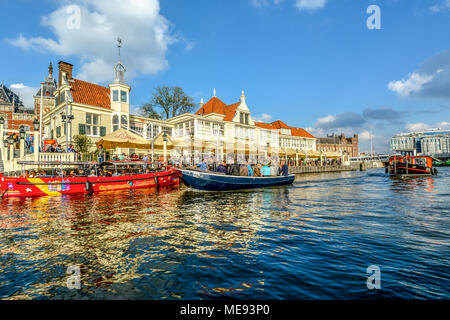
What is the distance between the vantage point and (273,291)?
3.70 m

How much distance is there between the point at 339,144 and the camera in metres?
113

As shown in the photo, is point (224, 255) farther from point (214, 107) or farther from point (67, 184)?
point (214, 107)

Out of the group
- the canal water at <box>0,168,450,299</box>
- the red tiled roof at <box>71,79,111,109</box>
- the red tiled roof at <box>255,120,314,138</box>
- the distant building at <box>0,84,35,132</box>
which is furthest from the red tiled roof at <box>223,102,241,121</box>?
the distant building at <box>0,84,35,132</box>

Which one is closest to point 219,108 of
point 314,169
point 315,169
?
point 314,169

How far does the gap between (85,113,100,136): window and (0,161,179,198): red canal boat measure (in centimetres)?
1048

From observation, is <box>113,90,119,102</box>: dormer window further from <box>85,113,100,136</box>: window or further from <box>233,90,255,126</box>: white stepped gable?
<box>233,90,255,126</box>: white stepped gable

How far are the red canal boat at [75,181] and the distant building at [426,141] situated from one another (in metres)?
196

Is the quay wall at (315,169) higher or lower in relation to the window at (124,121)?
lower

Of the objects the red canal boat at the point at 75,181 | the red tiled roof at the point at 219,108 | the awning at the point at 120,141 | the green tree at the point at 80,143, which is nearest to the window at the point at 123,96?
the green tree at the point at 80,143

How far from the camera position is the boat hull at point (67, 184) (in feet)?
47.4

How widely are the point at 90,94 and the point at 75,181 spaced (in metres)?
19.8

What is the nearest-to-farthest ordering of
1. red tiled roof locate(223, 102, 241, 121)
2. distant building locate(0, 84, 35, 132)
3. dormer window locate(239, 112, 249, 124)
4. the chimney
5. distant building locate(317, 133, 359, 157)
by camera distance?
the chimney
red tiled roof locate(223, 102, 241, 121)
dormer window locate(239, 112, 249, 124)
distant building locate(0, 84, 35, 132)
distant building locate(317, 133, 359, 157)

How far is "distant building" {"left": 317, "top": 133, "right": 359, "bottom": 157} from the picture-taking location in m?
109

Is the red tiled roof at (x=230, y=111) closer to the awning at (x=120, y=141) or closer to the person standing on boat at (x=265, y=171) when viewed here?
the person standing on boat at (x=265, y=171)
